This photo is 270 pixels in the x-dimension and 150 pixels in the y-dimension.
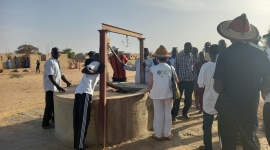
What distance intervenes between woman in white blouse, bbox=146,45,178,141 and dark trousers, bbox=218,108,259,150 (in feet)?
5.12

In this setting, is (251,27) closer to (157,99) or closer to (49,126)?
(157,99)

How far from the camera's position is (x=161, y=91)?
413 cm

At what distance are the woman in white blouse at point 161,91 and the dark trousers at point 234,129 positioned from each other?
156 centimetres

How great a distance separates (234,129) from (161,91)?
168cm

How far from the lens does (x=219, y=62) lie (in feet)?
8.27

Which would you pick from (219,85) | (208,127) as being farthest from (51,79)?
(219,85)

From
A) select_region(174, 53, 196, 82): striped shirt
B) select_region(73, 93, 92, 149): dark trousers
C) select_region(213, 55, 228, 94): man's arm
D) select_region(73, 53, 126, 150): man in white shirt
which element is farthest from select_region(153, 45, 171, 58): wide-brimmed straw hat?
select_region(213, 55, 228, 94): man's arm

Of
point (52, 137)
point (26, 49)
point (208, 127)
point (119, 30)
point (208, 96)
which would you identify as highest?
point (26, 49)

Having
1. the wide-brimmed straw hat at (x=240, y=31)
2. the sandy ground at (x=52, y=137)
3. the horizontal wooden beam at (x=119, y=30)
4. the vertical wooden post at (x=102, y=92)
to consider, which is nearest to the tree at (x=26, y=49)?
the sandy ground at (x=52, y=137)

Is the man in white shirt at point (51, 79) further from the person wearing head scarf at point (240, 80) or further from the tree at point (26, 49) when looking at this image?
the tree at point (26, 49)

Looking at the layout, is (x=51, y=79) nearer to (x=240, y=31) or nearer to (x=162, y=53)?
(x=162, y=53)

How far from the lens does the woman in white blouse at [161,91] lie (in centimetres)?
414

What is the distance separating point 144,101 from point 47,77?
2173 millimetres

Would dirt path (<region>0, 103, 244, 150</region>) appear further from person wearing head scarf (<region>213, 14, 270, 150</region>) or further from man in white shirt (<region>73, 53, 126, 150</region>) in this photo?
person wearing head scarf (<region>213, 14, 270, 150</region>)
